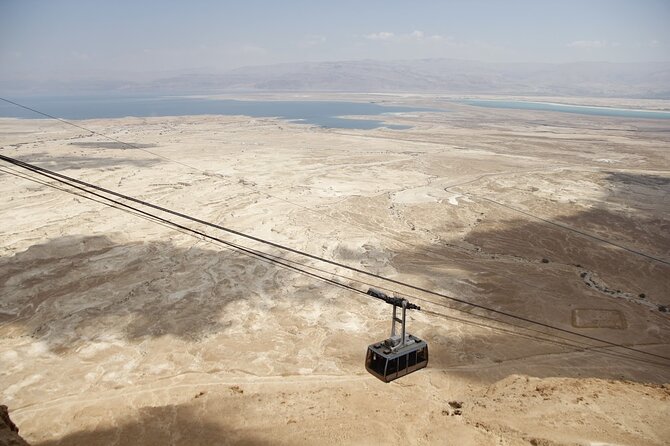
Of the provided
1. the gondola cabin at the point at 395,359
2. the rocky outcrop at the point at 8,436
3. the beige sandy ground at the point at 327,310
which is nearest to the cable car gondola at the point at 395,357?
the gondola cabin at the point at 395,359

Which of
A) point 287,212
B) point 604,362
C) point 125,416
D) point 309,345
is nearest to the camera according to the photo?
point 125,416

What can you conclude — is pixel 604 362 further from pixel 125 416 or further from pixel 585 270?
pixel 125 416

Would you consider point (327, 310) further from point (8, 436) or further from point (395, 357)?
point (8, 436)

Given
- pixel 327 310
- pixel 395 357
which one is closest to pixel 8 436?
pixel 395 357

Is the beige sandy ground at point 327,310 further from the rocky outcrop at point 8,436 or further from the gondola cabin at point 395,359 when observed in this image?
the rocky outcrop at point 8,436

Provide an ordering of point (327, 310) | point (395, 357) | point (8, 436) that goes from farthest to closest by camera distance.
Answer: point (327, 310) < point (395, 357) < point (8, 436)

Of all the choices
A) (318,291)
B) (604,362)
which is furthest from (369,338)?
(604,362)

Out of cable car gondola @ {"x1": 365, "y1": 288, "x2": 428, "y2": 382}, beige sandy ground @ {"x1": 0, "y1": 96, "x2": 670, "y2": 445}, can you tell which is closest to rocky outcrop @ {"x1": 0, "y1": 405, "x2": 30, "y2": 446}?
beige sandy ground @ {"x1": 0, "y1": 96, "x2": 670, "y2": 445}

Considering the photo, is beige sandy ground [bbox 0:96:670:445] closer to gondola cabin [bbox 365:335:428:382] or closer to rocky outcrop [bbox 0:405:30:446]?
gondola cabin [bbox 365:335:428:382]
